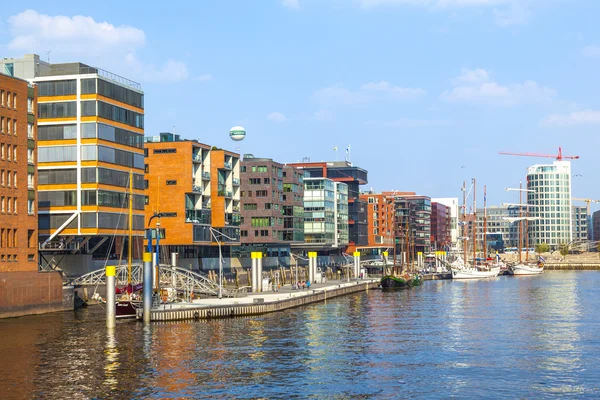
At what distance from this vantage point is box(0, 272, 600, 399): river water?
190ft

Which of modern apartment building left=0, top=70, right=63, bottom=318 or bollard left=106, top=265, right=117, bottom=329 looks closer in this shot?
bollard left=106, top=265, right=117, bottom=329

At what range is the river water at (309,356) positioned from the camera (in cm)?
5806

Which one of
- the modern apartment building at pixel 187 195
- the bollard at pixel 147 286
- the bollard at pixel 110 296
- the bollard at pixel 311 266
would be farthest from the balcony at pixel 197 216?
the bollard at pixel 110 296

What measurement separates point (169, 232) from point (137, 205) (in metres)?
19.6

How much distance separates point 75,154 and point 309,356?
6620cm

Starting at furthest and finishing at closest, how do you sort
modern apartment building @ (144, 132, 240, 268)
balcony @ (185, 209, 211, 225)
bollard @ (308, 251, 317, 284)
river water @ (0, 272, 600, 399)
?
bollard @ (308, 251, 317, 284), balcony @ (185, 209, 211, 225), modern apartment building @ (144, 132, 240, 268), river water @ (0, 272, 600, 399)

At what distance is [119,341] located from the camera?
7988 centimetres

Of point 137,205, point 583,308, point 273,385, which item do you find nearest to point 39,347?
point 273,385

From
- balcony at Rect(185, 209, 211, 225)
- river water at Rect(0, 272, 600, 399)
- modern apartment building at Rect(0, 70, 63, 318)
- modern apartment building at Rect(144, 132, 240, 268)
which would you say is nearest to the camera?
river water at Rect(0, 272, 600, 399)

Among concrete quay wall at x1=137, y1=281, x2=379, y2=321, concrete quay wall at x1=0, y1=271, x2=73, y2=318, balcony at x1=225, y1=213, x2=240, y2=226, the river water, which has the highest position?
balcony at x1=225, y1=213, x2=240, y2=226

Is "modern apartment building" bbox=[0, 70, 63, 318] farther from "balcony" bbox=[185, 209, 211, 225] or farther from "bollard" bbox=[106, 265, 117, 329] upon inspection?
"balcony" bbox=[185, 209, 211, 225]

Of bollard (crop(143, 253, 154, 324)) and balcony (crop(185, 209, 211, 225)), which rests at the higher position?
balcony (crop(185, 209, 211, 225))

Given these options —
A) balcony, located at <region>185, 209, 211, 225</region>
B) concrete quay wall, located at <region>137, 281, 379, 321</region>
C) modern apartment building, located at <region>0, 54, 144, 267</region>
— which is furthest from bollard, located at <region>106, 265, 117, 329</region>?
balcony, located at <region>185, 209, 211, 225</region>

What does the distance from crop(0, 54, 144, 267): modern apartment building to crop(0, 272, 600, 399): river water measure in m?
17.8
